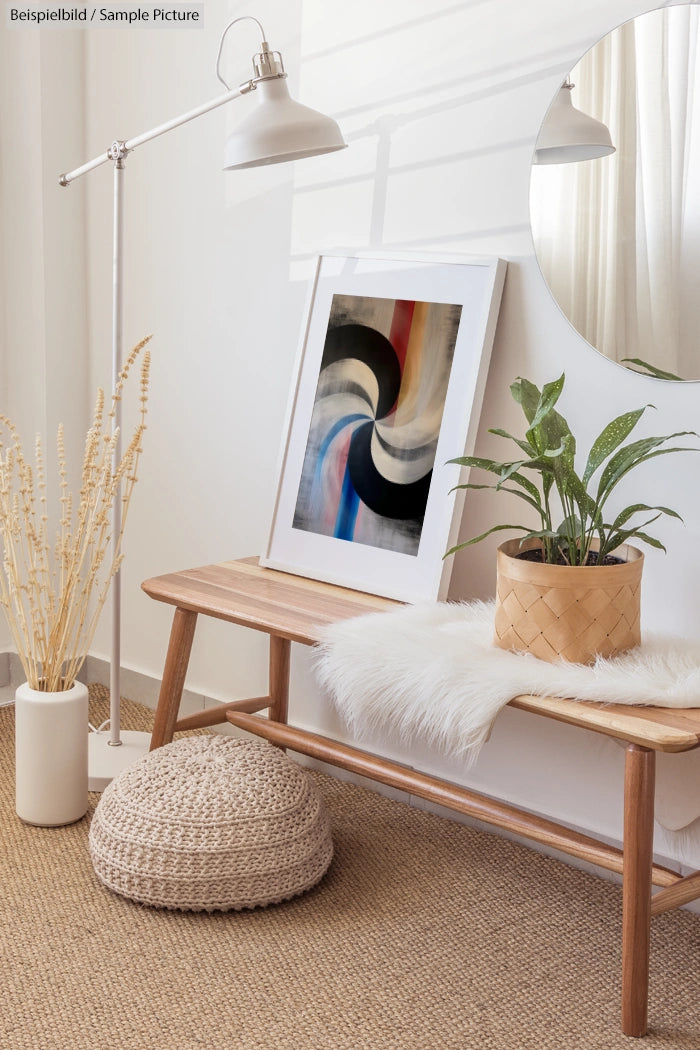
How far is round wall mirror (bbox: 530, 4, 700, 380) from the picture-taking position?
5.96 ft

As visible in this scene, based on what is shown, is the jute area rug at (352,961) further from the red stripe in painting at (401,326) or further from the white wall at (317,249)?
the red stripe in painting at (401,326)

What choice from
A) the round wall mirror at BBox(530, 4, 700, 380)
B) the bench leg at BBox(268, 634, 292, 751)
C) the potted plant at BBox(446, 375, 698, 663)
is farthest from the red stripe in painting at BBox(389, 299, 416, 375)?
the bench leg at BBox(268, 634, 292, 751)

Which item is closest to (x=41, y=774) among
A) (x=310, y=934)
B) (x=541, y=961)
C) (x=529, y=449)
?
(x=310, y=934)

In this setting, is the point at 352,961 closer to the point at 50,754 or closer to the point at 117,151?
the point at 50,754

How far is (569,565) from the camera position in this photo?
5.69 feet

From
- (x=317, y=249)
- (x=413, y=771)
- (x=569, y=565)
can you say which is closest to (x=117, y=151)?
(x=317, y=249)

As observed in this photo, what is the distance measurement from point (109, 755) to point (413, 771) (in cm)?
84

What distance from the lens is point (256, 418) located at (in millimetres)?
2615

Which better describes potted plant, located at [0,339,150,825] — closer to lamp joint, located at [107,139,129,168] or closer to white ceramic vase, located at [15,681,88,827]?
white ceramic vase, located at [15,681,88,827]

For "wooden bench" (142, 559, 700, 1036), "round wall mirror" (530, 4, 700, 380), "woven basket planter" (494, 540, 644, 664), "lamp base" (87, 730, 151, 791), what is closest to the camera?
"wooden bench" (142, 559, 700, 1036)

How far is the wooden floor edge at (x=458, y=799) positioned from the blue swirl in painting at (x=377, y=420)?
447mm

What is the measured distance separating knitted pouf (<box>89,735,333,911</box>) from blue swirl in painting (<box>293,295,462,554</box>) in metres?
0.59

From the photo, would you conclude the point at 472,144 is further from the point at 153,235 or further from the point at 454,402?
the point at 153,235

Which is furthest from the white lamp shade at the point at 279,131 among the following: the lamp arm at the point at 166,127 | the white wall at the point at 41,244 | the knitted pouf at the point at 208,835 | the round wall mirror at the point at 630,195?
the knitted pouf at the point at 208,835
